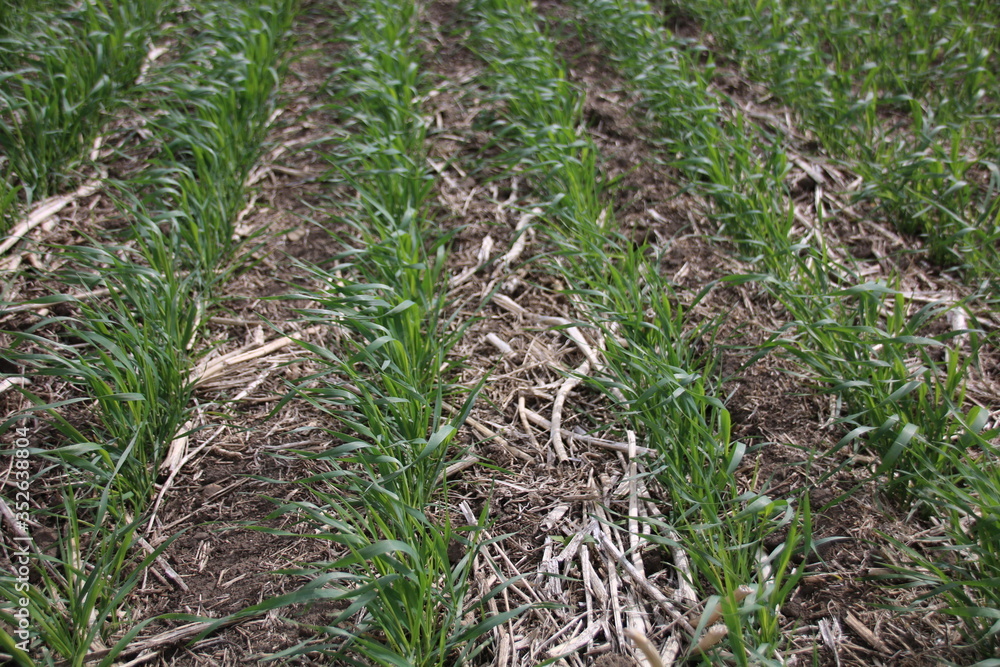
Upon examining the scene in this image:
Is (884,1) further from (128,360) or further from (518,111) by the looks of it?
(128,360)

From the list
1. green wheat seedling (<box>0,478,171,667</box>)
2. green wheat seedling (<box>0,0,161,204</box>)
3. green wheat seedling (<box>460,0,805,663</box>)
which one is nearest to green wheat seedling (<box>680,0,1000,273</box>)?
green wheat seedling (<box>460,0,805,663</box>)

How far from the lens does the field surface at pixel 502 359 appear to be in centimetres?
134

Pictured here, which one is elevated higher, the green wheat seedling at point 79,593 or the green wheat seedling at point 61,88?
the green wheat seedling at point 61,88

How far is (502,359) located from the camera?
2.02 meters

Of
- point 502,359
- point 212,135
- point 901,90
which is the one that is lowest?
point 502,359

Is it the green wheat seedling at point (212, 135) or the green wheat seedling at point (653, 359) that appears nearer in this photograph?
the green wheat seedling at point (653, 359)

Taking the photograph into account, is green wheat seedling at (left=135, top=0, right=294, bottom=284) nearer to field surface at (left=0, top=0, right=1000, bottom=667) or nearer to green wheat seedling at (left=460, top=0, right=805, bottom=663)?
field surface at (left=0, top=0, right=1000, bottom=667)

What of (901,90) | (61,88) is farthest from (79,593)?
(901,90)

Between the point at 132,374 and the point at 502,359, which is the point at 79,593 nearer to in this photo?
the point at 132,374

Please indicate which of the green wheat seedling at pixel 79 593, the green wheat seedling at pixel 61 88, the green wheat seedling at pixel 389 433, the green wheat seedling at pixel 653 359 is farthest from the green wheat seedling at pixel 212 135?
the green wheat seedling at pixel 653 359

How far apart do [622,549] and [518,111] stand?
203cm

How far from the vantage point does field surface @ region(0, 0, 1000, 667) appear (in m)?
1.34

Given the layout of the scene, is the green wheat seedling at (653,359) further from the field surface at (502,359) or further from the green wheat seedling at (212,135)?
the green wheat seedling at (212,135)

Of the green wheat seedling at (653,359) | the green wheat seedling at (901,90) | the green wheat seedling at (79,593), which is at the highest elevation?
the green wheat seedling at (901,90)
